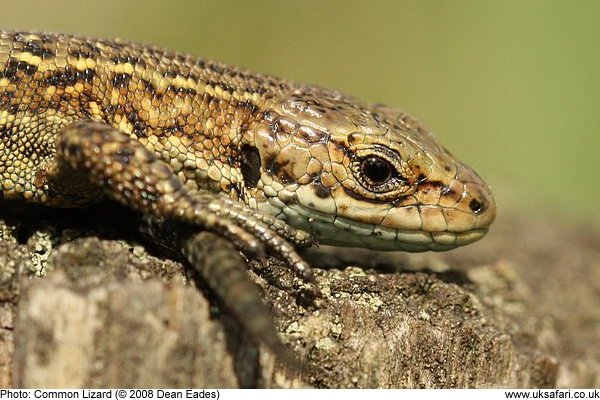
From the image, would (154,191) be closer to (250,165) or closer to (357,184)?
(250,165)

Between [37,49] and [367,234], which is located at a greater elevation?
[37,49]

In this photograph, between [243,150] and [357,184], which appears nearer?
[357,184]

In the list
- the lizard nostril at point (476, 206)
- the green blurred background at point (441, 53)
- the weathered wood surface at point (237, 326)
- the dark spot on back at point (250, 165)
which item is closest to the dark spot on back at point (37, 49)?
the weathered wood surface at point (237, 326)

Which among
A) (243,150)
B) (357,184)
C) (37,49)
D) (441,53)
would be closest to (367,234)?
(357,184)

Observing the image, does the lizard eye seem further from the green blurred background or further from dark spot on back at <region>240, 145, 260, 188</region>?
the green blurred background

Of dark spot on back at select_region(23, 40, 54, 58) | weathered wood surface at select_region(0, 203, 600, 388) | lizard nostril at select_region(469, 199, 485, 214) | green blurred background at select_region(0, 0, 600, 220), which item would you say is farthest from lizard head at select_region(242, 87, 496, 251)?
green blurred background at select_region(0, 0, 600, 220)
